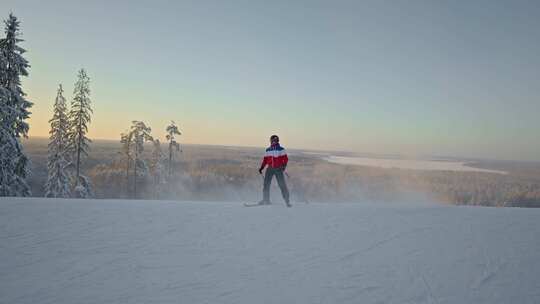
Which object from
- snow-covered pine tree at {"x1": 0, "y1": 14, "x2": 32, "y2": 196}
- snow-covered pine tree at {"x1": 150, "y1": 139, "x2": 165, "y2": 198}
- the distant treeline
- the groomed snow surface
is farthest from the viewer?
the distant treeline

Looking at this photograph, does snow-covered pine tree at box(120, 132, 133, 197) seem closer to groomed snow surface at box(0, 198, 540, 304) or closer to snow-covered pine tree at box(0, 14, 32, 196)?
snow-covered pine tree at box(0, 14, 32, 196)

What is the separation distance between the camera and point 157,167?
1608 inches

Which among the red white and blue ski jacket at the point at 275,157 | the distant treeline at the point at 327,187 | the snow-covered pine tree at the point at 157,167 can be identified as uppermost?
the red white and blue ski jacket at the point at 275,157

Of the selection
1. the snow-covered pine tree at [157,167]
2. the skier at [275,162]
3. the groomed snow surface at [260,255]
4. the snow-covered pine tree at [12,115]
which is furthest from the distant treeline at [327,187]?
the groomed snow surface at [260,255]

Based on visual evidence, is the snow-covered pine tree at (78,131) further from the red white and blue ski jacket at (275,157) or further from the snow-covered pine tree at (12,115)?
the red white and blue ski jacket at (275,157)

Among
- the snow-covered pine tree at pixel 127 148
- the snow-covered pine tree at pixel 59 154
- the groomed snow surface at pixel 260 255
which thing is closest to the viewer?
the groomed snow surface at pixel 260 255

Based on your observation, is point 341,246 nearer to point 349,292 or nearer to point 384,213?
point 349,292

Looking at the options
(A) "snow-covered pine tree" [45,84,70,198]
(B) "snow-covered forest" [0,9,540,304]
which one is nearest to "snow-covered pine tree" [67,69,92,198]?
(A) "snow-covered pine tree" [45,84,70,198]

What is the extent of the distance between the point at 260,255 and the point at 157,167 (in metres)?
39.0

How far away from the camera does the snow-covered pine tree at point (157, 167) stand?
134 feet

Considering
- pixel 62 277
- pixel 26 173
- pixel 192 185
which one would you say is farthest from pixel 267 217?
pixel 192 185

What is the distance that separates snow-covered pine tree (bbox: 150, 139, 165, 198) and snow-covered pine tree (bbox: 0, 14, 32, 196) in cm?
2074

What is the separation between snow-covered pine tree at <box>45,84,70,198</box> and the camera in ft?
86.3

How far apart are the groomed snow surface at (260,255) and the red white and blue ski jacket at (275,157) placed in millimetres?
1894
